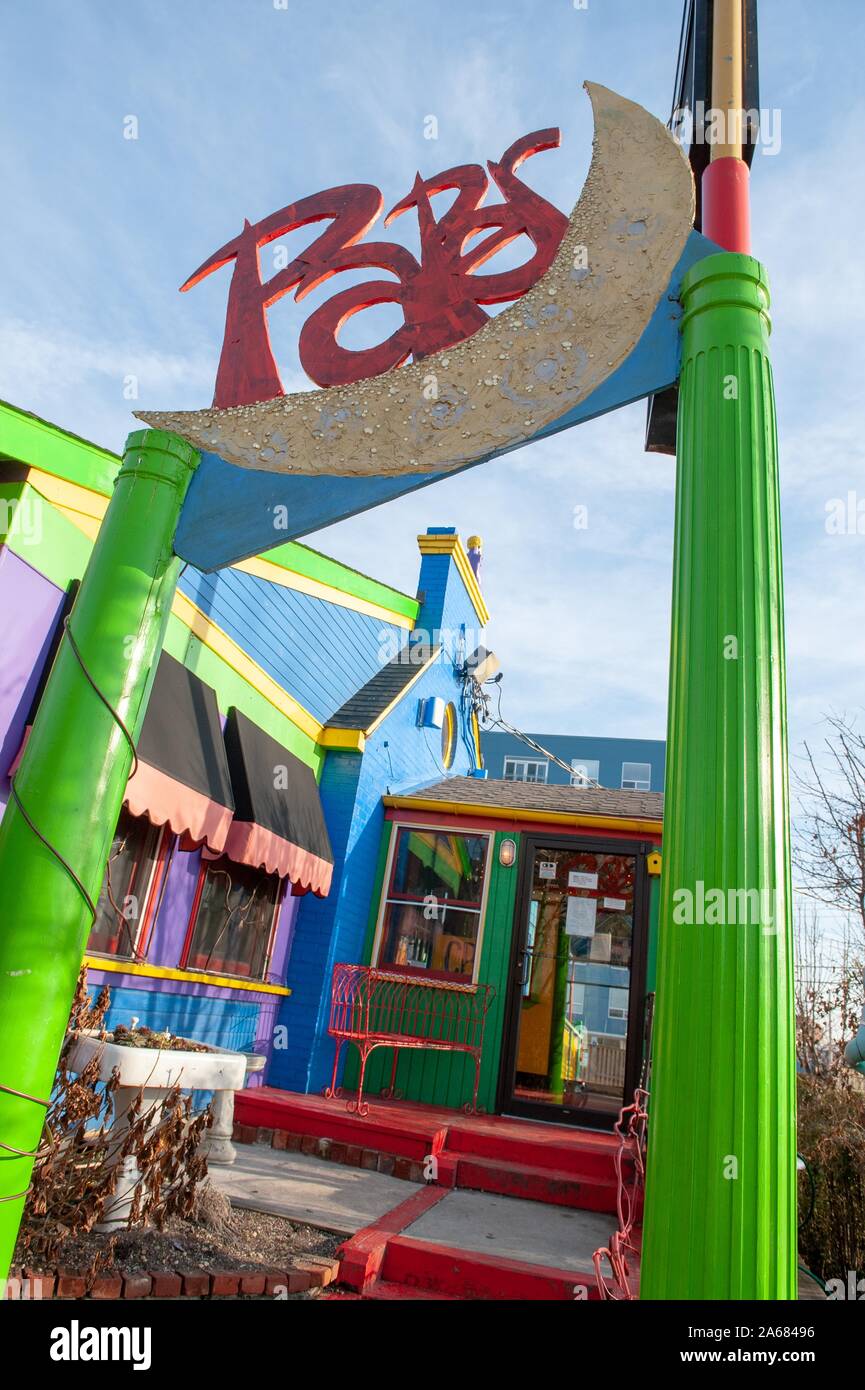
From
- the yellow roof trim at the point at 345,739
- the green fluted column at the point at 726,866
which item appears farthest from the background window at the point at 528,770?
the green fluted column at the point at 726,866

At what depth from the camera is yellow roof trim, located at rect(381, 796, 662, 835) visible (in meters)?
8.87

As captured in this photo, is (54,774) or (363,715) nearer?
(54,774)

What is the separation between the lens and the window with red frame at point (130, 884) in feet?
18.8

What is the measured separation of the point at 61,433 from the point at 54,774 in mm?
2931

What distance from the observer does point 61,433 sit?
5.00 metres

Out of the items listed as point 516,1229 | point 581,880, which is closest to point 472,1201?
point 516,1229

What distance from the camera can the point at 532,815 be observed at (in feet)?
30.0

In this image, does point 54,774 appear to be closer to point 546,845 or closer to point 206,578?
point 206,578

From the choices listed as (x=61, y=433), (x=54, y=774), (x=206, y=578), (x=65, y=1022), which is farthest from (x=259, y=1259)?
(x=206, y=578)

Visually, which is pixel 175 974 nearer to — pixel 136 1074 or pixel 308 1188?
pixel 308 1188

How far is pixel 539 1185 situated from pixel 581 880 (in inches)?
137

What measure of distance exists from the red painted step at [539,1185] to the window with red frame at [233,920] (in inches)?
102

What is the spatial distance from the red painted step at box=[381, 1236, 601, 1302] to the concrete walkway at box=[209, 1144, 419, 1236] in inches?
14.3

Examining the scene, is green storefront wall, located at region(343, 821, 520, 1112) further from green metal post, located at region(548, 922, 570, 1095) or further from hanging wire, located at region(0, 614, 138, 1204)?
hanging wire, located at region(0, 614, 138, 1204)
